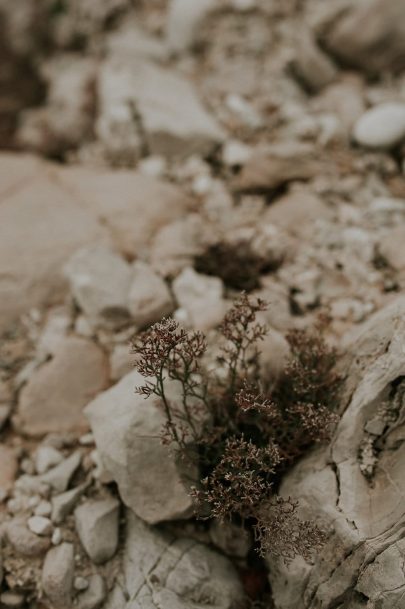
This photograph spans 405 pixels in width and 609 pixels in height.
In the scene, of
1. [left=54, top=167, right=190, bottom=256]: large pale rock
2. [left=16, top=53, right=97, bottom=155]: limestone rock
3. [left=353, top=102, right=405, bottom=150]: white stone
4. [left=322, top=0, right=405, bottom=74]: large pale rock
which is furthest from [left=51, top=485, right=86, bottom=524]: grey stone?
[left=322, top=0, right=405, bottom=74]: large pale rock

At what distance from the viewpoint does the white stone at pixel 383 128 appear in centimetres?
592

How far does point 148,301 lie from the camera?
4.64 meters

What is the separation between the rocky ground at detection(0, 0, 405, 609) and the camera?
3438mm

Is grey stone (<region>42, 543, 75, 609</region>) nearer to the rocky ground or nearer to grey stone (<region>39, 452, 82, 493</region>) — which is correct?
the rocky ground

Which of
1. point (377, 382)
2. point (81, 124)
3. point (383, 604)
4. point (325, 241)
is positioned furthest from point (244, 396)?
point (81, 124)

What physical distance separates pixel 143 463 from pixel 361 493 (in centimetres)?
139

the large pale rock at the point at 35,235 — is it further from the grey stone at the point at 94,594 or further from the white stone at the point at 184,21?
the white stone at the point at 184,21

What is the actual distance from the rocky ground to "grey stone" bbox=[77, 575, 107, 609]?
0.03 metres

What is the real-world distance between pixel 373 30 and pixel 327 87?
82 cm

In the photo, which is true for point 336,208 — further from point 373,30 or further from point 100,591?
point 100,591

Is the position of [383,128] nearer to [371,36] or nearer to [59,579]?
[371,36]

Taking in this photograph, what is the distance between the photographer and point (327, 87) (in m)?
6.95

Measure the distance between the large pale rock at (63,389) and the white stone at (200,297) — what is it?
33.6 inches

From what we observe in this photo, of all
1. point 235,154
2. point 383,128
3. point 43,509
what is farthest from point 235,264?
point 43,509
